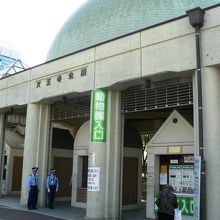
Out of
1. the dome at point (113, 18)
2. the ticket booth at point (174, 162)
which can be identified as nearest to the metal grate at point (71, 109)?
the dome at point (113, 18)

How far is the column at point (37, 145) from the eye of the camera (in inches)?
661

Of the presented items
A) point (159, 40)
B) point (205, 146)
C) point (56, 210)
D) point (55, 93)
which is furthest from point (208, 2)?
point (56, 210)

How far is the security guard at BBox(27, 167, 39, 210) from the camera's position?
1581 cm

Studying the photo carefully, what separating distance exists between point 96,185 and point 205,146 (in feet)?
14.7

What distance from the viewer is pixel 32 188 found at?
15.8 meters

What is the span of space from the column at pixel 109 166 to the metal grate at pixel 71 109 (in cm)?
193

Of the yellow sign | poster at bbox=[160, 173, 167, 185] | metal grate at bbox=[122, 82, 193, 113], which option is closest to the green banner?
poster at bbox=[160, 173, 167, 185]

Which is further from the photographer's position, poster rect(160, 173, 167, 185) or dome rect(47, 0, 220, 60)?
dome rect(47, 0, 220, 60)

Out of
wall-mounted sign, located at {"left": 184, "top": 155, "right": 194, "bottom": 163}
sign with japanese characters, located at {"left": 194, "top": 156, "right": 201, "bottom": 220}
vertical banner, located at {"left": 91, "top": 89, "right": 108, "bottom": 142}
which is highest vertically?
vertical banner, located at {"left": 91, "top": 89, "right": 108, "bottom": 142}

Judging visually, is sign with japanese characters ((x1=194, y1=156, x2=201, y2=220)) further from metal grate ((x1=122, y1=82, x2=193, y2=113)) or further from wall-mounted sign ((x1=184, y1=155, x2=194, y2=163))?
wall-mounted sign ((x1=184, y1=155, x2=194, y2=163))

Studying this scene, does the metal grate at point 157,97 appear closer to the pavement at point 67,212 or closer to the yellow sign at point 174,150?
the yellow sign at point 174,150

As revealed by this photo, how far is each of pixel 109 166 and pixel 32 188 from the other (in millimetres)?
4211

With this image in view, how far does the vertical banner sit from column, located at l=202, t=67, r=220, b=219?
420cm

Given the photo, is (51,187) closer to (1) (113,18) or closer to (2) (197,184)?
(1) (113,18)
